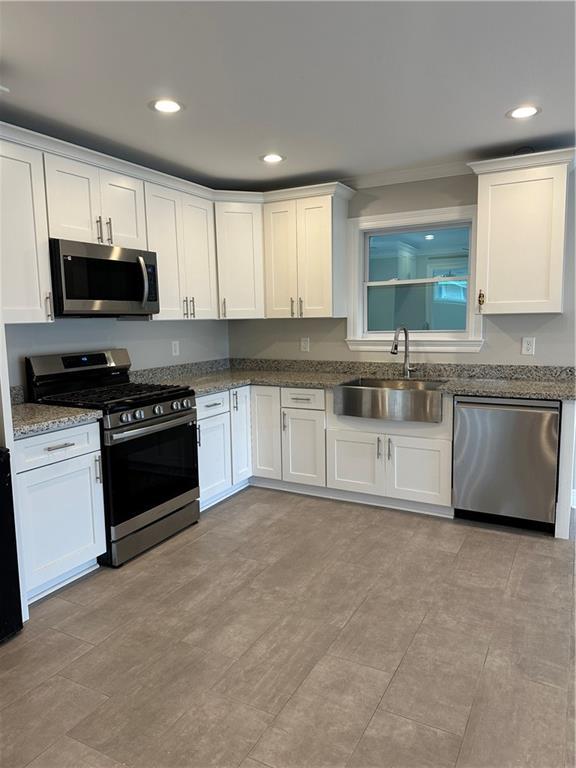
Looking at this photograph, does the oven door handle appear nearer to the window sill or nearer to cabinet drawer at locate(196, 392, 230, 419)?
cabinet drawer at locate(196, 392, 230, 419)

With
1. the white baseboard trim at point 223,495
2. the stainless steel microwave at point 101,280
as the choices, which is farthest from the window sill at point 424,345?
the stainless steel microwave at point 101,280

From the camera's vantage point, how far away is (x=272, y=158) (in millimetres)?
3480

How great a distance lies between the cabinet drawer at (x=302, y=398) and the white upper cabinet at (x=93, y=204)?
4.69 ft

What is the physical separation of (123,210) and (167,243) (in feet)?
1.42

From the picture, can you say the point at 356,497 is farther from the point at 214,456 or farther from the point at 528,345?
the point at 528,345

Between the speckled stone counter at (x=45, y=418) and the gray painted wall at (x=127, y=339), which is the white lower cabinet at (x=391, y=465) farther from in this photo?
the speckled stone counter at (x=45, y=418)

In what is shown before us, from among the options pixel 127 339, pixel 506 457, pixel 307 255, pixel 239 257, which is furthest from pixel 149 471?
pixel 506 457

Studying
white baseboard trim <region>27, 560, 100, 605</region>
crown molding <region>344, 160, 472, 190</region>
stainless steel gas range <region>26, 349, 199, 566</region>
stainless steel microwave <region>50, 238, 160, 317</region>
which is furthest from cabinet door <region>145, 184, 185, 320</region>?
white baseboard trim <region>27, 560, 100, 605</region>

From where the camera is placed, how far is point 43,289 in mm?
2746

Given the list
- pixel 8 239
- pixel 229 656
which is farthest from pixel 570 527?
pixel 8 239

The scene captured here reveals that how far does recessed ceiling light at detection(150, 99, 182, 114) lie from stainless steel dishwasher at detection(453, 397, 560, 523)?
232 cm

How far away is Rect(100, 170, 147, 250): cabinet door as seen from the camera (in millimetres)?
3090

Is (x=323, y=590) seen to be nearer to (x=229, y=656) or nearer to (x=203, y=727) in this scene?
(x=229, y=656)

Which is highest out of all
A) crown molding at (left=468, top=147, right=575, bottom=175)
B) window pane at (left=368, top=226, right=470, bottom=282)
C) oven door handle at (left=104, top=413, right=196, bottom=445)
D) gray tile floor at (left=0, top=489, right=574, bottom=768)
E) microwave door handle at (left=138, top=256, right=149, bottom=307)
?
crown molding at (left=468, top=147, right=575, bottom=175)
